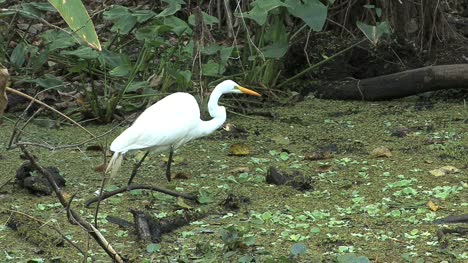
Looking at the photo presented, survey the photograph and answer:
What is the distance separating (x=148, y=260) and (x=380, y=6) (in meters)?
3.73

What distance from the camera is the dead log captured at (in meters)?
5.77

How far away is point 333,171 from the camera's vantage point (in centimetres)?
453

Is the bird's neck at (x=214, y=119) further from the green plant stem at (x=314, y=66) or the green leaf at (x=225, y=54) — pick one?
the green plant stem at (x=314, y=66)

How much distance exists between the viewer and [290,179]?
14.1 feet

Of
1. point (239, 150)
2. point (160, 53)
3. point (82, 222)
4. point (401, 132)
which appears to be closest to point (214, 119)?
point (239, 150)

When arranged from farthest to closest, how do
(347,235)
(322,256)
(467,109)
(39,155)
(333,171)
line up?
1. (467,109)
2. (39,155)
3. (333,171)
4. (347,235)
5. (322,256)

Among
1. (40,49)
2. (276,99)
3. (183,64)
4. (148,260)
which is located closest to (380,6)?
(276,99)

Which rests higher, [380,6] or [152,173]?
[380,6]

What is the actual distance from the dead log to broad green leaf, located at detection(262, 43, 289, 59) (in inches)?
24.2

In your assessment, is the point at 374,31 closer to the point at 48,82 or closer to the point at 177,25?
the point at 177,25

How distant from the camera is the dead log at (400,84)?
577 centimetres

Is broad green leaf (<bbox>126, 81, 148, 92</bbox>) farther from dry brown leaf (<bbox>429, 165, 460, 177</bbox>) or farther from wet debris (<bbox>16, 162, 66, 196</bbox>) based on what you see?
dry brown leaf (<bbox>429, 165, 460, 177</bbox>)

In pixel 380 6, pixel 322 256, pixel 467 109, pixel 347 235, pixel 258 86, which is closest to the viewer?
pixel 322 256

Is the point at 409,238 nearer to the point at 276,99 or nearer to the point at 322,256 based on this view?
the point at 322,256
